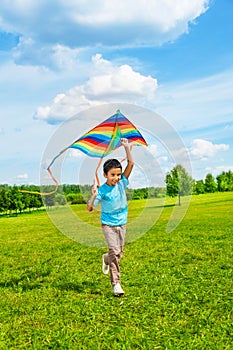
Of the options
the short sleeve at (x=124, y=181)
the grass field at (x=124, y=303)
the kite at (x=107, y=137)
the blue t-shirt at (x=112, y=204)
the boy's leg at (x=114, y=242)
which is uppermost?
the kite at (x=107, y=137)

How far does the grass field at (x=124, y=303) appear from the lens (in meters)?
4.82

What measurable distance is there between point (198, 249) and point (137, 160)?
150 inches

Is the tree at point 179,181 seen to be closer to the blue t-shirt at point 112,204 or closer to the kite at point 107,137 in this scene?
the kite at point 107,137

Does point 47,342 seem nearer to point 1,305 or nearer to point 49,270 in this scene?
point 1,305

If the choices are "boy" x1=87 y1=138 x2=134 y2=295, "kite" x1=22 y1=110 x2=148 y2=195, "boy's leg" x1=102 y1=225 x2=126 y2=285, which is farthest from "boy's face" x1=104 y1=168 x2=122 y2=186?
"kite" x1=22 y1=110 x2=148 y2=195

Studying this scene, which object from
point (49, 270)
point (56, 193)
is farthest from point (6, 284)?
point (56, 193)

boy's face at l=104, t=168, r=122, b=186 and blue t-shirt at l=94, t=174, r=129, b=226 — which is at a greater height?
boy's face at l=104, t=168, r=122, b=186

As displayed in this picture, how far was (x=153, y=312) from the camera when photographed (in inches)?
220

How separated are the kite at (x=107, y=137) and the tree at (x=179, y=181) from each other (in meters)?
0.81

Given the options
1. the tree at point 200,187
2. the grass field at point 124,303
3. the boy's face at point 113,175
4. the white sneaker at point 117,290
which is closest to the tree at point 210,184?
the tree at point 200,187

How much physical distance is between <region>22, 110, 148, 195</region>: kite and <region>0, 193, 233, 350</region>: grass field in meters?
1.17

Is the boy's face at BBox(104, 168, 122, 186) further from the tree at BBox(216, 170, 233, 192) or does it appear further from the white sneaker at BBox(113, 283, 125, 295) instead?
the tree at BBox(216, 170, 233, 192)

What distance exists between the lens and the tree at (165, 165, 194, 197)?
27.2 ft

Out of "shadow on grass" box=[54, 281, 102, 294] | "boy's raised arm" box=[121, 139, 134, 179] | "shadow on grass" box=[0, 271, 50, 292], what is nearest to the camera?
"boy's raised arm" box=[121, 139, 134, 179]
